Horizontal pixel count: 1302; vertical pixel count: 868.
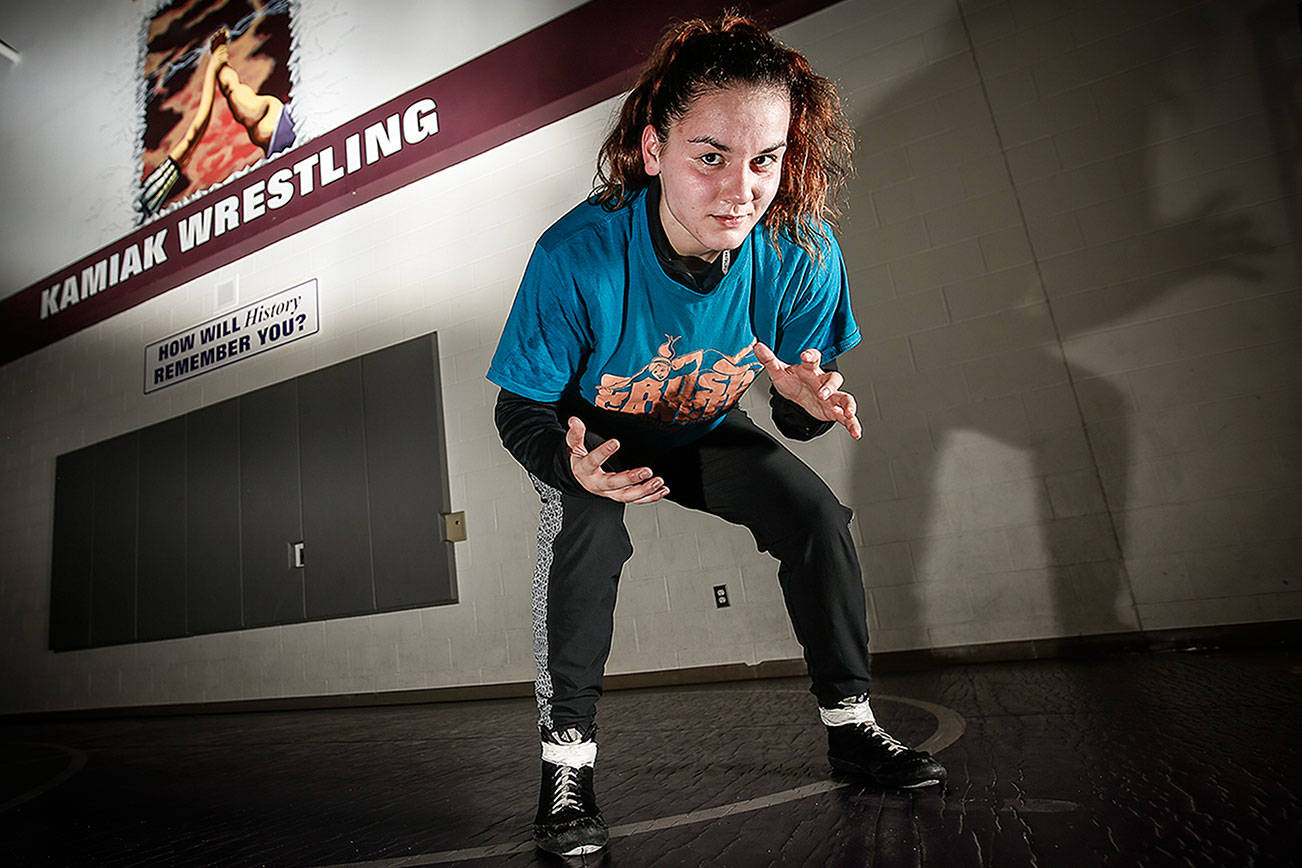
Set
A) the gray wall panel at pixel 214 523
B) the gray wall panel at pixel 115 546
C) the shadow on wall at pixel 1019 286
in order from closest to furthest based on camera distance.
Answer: the shadow on wall at pixel 1019 286, the gray wall panel at pixel 214 523, the gray wall panel at pixel 115 546

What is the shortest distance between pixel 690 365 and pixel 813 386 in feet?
0.77

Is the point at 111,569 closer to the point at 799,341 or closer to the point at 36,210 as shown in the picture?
the point at 36,210

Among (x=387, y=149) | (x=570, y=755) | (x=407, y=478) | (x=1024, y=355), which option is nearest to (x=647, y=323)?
(x=570, y=755)

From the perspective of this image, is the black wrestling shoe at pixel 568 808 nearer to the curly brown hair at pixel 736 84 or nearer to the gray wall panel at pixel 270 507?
the curly brown hair at pixel 736 84

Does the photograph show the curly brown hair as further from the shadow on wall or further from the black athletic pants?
the shadow on wall

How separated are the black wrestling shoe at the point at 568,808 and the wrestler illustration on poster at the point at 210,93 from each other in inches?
195

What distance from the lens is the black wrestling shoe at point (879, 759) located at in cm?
110

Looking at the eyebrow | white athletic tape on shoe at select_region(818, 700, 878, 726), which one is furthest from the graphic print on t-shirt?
white athletic tape on shoe at select_region(818, 700, 878, 726)

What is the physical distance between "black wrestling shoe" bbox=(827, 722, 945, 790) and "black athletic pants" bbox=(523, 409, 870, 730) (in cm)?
6

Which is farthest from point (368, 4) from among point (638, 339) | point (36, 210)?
point (638, 339)

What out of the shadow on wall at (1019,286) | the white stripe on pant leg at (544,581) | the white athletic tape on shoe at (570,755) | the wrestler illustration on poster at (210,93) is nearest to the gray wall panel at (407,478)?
the wrestler illustration on poster at (210,93)

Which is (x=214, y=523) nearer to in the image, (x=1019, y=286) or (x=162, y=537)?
(x=162, y=537)

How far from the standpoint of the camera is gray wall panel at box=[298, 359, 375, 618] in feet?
13.9

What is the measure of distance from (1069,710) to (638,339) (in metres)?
1.28
